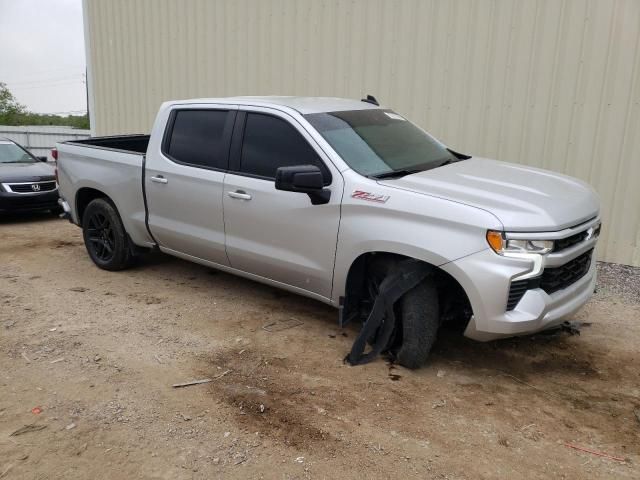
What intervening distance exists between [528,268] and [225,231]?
2592 mm

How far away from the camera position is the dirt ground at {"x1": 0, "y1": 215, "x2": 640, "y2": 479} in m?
3.09

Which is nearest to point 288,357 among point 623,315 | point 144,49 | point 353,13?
point 623,315

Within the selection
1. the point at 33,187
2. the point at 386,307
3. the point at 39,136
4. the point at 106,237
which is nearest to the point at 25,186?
the point at 33,187

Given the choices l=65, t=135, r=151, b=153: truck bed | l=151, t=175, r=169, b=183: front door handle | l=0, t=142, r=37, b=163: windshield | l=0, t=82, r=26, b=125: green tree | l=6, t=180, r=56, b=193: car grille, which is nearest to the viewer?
l=151, t=175, r=169, b=183: front door handle

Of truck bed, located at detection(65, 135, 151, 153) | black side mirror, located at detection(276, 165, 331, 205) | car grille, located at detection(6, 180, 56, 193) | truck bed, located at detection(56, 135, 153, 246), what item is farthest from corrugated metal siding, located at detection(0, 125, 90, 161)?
black side mirror, located at detection(276, 165, 331, 205)

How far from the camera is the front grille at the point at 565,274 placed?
3.70m

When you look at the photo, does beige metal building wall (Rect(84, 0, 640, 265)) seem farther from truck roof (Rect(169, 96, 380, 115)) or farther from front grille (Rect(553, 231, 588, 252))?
front grille (Rect(553, 231, 588, 252))

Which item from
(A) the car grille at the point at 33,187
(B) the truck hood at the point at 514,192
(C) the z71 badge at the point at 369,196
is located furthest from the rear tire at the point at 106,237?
(A) the car grille at the point at 33,187

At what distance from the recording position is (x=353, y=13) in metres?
8.06

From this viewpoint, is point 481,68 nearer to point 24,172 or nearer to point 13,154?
point 24,172

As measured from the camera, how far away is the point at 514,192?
153 inches

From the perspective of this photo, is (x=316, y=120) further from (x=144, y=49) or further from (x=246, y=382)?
(x=144, y=49)

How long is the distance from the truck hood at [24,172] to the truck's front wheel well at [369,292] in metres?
7.46

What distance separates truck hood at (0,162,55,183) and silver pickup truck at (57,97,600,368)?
4555 millimetres
